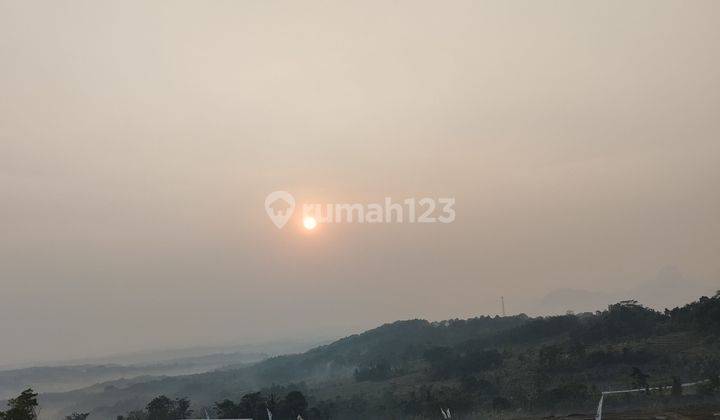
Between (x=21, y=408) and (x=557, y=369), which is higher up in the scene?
(x=21, y=408)

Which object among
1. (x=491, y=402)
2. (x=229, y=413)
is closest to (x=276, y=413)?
(x=229, y=413)

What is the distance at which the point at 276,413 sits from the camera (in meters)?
88.9

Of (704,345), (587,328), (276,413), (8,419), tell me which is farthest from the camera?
(587,328)

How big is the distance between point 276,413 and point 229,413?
8.15 m

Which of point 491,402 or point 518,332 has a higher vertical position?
point 518,332

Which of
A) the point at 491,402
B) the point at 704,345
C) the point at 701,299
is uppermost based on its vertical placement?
the point at 701,299

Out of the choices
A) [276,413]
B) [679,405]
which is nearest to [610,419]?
[679,405]

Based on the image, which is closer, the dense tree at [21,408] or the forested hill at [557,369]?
the dense tree at [21,408]

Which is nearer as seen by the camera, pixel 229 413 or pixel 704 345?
pixel 229 413

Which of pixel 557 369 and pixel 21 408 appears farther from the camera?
pixel 557 369

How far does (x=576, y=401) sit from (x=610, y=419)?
885 inches

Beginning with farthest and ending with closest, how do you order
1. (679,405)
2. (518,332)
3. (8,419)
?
(518,332), (679,405), (8,419)

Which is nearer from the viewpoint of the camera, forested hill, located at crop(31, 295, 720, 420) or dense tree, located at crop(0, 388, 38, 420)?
dense tree, located at crop(0, 388, 38, 420)

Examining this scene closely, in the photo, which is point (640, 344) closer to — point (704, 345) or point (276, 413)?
point (704, 345)
